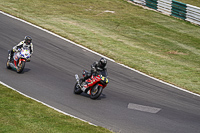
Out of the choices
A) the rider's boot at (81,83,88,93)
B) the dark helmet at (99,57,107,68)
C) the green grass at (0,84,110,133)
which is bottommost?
the rider's boot at (81,83,88,93)

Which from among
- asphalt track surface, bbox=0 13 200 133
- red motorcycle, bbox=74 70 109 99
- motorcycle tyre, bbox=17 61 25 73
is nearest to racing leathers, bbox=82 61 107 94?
red motorcycle, bbox=74 70 109 99

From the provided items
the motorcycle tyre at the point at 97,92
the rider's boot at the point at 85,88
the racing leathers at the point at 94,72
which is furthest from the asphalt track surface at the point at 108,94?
the racing leathers at the point at 94,72

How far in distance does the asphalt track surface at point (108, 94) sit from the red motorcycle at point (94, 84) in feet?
1.01

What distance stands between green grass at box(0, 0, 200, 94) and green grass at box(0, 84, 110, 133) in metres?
9.12

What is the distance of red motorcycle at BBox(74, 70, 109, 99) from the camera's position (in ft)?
48.1

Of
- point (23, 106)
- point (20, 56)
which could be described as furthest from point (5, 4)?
point (23, 106)

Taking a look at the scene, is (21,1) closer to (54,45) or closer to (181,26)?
(54,45)

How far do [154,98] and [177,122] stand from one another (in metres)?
3.11

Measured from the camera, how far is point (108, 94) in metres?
16.4

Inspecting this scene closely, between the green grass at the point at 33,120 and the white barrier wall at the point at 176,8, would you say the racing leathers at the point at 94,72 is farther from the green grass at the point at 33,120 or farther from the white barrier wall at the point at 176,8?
the white barrier wall at the point at 176,8

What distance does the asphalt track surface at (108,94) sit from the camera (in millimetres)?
13133

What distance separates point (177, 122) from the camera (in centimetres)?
1354

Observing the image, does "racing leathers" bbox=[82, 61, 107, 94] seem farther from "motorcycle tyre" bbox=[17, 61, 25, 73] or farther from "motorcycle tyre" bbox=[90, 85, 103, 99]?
"motorcycle tyre" bbox=[17, 61, 25, 73]

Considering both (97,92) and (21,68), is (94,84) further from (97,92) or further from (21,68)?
(21,68)
